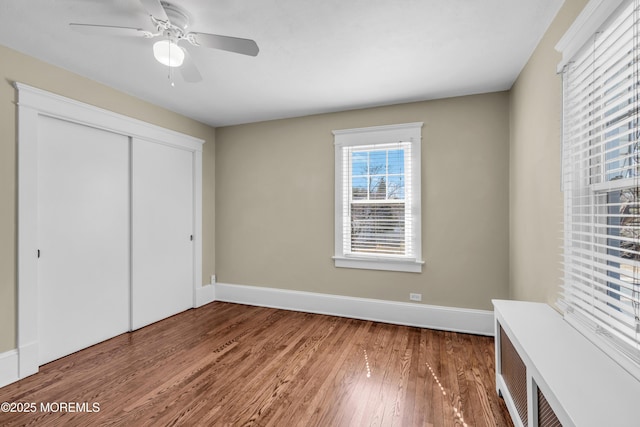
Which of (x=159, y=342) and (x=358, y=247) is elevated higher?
(x=358, y=247)

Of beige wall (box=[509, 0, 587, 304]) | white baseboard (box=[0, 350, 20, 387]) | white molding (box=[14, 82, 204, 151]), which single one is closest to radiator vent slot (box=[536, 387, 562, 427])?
beige wall (box=[509, 0, 587, 304])

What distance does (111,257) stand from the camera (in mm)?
3160

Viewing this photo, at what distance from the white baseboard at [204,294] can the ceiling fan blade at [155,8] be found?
11.1ft

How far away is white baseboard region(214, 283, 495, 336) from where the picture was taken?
3279 millimetres

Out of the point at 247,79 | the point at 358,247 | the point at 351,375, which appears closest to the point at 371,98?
the point at 247,79

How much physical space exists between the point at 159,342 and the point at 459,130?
12.7ft

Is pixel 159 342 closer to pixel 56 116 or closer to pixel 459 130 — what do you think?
pixel 56 116

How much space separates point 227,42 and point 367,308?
308 cm

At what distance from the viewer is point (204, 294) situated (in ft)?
14.2

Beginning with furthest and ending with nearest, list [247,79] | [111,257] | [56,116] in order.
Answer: [111,257]
[247,79]
[56,116]

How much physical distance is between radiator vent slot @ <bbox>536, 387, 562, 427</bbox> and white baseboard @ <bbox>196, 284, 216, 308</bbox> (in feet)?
12.8

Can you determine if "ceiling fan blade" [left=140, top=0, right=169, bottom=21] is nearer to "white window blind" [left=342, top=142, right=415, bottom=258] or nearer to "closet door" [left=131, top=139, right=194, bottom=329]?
"closet door" [left=131, top=139, right=194, bottom=329]

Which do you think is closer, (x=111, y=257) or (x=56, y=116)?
(x=56, y=116)

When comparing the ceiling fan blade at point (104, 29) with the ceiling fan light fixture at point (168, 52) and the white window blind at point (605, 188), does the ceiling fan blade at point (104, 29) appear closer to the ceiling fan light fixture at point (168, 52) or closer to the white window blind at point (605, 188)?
the ceiling fan light fixture at point (168, 52)
